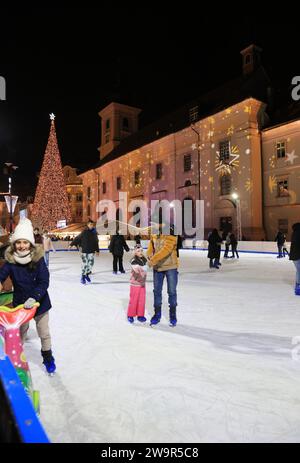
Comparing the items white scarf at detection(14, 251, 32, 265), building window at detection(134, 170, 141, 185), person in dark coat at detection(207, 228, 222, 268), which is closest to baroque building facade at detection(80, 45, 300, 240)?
building window at detection(134, 170, 141, 185)

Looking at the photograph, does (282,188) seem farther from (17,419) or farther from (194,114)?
(17,419)

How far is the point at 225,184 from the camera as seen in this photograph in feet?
90.7

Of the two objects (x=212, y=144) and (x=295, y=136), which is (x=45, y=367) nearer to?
(x=295, y=136)

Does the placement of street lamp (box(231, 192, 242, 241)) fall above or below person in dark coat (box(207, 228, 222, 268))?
above

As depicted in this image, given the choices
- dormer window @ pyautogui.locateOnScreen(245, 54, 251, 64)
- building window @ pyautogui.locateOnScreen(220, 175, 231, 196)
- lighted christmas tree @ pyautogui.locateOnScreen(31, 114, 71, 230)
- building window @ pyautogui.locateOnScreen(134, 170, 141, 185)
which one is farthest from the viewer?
building window @ pyautogui.locateOnScreen(134, 170, 141, 185)

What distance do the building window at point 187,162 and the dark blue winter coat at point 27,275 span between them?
29.3m

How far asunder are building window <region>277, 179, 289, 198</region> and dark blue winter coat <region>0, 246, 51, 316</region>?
2394 centimetres

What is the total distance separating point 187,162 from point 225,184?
559 cm

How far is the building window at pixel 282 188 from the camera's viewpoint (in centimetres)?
2433

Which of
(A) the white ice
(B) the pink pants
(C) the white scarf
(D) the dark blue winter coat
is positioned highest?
(C) the white scarf

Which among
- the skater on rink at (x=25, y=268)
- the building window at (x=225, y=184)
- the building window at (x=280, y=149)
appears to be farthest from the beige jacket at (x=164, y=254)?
the building window at (x=225, y=184)

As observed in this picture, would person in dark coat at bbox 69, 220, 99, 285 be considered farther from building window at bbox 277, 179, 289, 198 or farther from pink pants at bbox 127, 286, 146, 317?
building window at bbox 277, 179, 289, 198

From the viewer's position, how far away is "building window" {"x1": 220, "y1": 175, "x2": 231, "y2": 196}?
27.3 meters

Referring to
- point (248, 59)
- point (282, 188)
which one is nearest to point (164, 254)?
point (282, 188)
